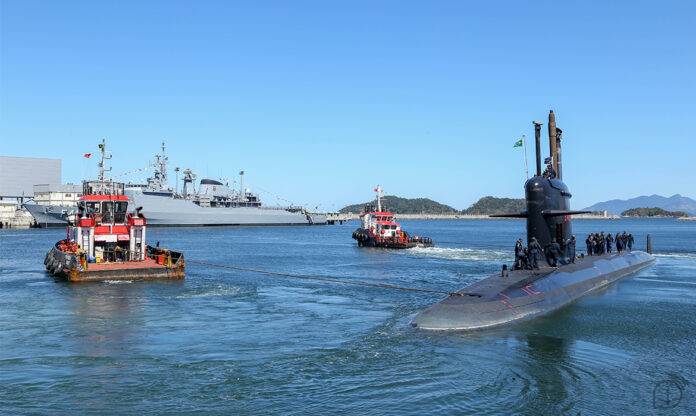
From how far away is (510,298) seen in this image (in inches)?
590

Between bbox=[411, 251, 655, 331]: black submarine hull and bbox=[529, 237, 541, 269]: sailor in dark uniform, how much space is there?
286mm

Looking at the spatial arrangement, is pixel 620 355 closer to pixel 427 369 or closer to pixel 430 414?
pixel 427 369

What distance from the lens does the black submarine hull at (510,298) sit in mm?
13750

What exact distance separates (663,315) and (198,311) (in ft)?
51.0

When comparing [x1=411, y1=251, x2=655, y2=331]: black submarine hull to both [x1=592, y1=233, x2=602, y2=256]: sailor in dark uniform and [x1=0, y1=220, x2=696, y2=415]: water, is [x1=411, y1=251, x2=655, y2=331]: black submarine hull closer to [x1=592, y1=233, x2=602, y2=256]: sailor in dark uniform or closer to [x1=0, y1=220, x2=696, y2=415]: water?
[x1=0, y1=220, x2=696, y2=415]: water

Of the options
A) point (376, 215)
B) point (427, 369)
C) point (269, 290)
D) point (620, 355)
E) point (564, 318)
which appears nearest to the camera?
Answer: point (427, 369)

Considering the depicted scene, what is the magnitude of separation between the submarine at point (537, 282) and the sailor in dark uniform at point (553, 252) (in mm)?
197

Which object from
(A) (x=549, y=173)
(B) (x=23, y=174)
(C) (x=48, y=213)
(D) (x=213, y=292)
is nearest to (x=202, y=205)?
(C) (x=48, y=213)

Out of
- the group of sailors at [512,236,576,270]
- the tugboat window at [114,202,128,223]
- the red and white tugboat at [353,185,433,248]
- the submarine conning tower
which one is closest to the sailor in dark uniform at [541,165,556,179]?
the submarine conning tower

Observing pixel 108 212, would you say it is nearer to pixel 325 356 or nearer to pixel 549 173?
pixel 325 356

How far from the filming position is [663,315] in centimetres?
1719

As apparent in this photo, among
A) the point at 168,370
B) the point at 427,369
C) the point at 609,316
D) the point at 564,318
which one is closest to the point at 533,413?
the point at 427,369

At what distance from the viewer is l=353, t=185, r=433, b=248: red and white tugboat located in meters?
49.5

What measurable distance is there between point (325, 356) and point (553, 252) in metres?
11.4
